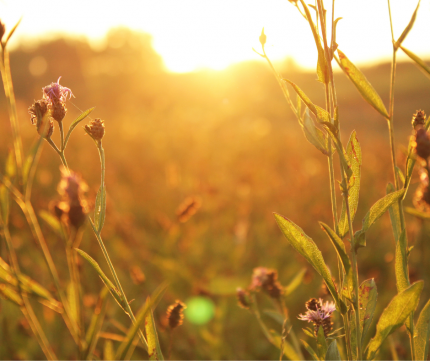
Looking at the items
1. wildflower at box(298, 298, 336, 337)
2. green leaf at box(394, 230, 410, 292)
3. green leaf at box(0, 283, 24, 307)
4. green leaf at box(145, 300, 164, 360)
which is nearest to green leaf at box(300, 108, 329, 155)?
green leaf at box(394, 230, 410, 292)

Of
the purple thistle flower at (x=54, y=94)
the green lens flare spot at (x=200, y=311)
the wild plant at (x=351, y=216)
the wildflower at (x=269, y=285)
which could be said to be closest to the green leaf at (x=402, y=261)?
the wild plant at (x=351, y=216)

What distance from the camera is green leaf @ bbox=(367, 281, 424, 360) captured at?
59 cm

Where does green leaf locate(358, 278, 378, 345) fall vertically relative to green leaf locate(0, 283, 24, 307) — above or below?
below

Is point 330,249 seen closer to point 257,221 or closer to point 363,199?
point 257,221

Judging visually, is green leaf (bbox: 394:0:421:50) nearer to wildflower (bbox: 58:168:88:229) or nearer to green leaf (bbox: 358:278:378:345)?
green leaf (bbox: 358:278:378:345)

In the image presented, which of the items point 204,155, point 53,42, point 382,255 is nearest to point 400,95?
point 204,155

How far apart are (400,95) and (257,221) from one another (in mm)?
18517

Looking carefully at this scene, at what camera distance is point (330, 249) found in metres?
2.36

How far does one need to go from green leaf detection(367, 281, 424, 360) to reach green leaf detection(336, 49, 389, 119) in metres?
0.30

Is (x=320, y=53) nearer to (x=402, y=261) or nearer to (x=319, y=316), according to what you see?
(x=402, y=261)

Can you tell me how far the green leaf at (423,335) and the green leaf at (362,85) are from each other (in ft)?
1.26

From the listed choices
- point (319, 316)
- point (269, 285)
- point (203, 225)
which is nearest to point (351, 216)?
point (319, 316)

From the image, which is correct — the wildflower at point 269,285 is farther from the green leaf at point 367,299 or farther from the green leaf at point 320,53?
the green leaf at point 320,53

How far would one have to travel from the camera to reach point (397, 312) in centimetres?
62
